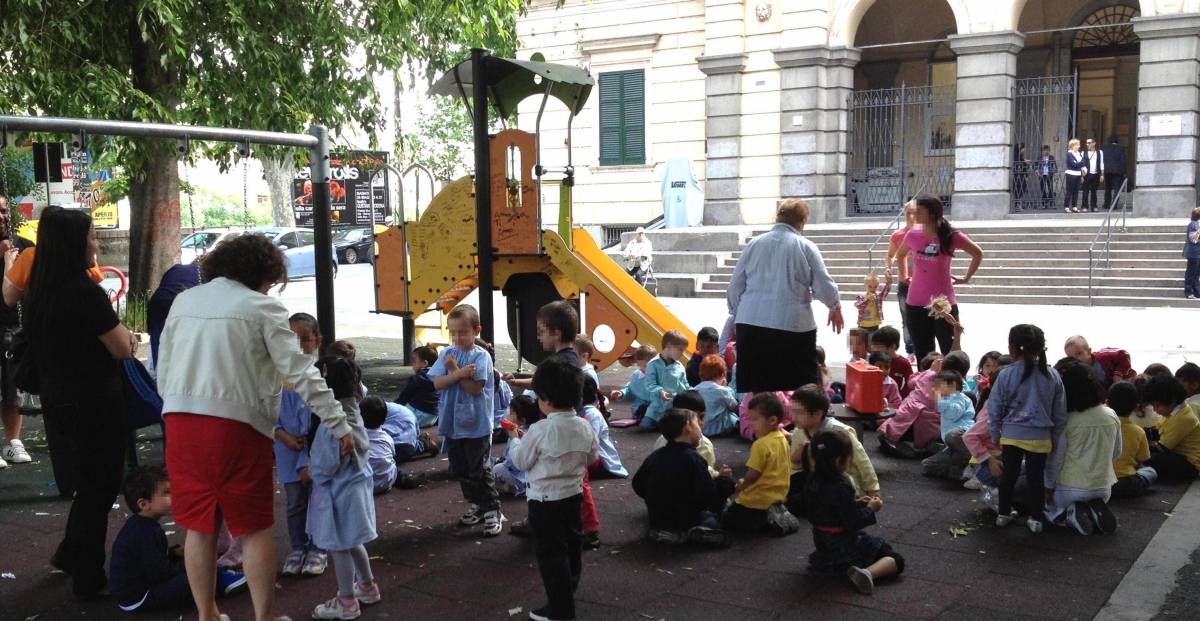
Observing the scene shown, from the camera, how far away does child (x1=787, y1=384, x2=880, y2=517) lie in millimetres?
6125

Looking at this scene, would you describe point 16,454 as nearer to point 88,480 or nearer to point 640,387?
point 88,480

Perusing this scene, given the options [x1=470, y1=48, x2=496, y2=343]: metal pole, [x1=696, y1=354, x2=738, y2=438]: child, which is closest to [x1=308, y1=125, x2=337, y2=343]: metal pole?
[x1=470, y1=48, x2=496, y2=343]: metal pole

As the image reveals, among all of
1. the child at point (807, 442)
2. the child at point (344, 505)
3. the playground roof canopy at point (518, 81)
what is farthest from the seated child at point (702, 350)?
the child at point (344, 505)

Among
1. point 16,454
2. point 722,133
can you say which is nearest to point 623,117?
point 722,133

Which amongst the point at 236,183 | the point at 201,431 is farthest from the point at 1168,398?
the point at 236,183

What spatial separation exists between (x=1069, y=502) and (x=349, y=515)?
388 centimetres

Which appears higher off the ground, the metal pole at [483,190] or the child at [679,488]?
the metal pole at [483,190]

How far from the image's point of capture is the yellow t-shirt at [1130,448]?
6965 mm

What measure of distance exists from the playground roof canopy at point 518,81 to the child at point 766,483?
223 inches

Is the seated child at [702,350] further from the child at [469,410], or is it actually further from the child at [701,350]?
the child at [469,410]

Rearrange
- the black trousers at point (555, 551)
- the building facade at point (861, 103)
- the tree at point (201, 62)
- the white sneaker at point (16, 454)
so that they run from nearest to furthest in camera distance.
A: the black trousers at point (555, 551) < the white sneaker at point (16, 454) < the tree at point (201, 62) < the building facade at point (861, 103)

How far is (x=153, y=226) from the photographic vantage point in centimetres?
1412

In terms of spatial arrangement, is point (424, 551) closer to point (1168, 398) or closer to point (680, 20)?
point (1168, 398)

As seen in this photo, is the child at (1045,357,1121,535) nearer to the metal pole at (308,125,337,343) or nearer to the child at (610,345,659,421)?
the child at (610,345,659,421)
